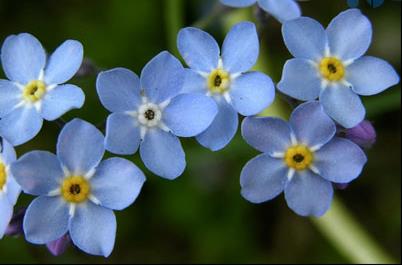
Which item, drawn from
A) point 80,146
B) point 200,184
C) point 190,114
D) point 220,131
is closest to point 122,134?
point 80,146

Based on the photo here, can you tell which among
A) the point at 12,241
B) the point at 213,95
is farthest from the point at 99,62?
the point at 213,95

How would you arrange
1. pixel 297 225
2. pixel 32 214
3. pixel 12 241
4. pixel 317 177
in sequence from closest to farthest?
pixel 32 214 → pixel 317 177 → pixel 12 241 → pixel 297 225

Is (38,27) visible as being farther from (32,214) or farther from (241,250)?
(32,214)

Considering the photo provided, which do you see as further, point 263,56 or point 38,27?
point 38,27

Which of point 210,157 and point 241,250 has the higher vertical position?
point 210,157

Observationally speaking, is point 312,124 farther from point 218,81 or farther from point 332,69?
point 218,81

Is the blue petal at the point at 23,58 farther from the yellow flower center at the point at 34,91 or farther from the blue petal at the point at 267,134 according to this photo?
the blue petal at the point at 267,134

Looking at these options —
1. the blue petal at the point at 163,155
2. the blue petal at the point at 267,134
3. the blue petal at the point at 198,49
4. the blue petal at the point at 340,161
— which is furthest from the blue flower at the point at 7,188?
the blue petal at the point at 340,161
